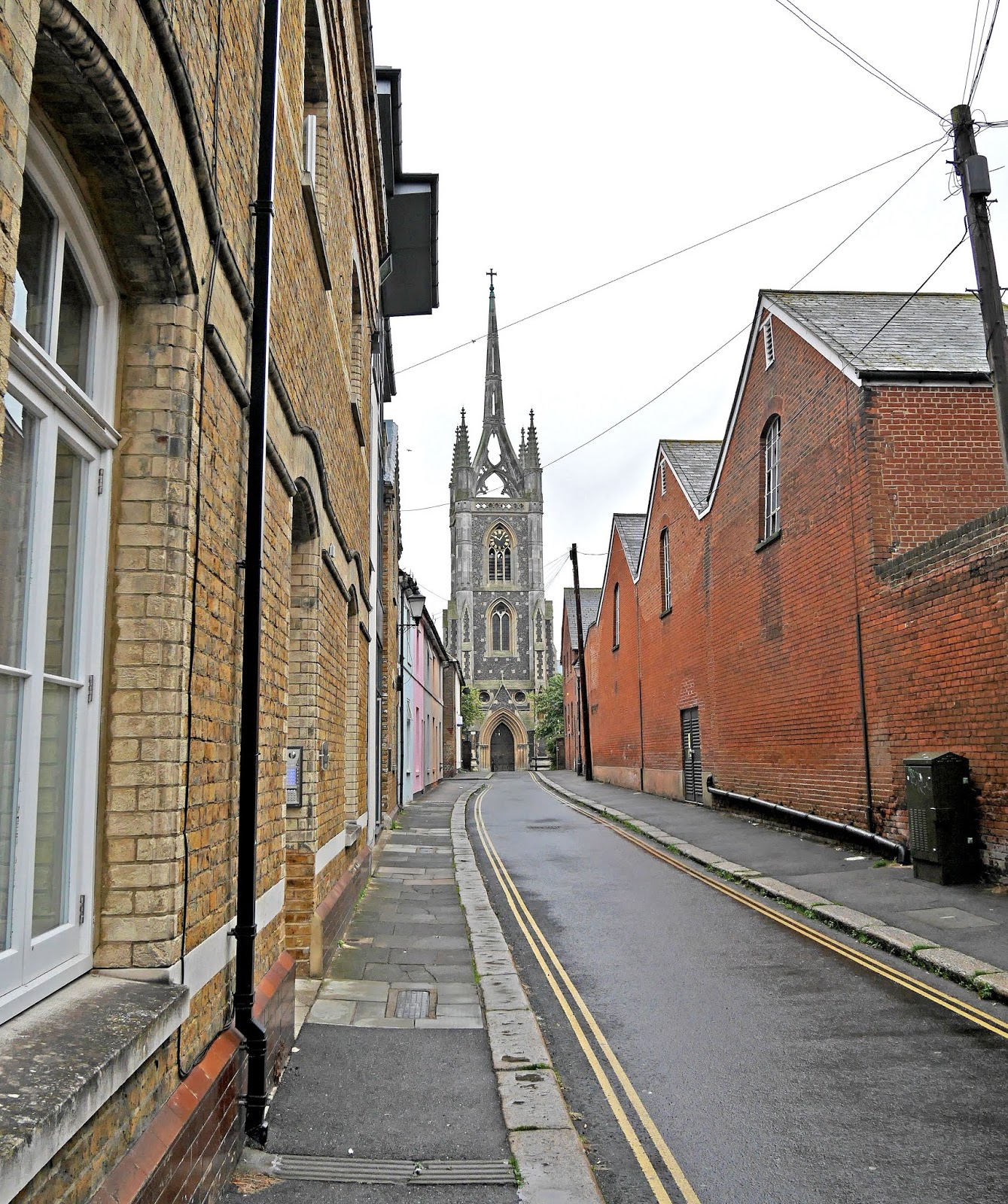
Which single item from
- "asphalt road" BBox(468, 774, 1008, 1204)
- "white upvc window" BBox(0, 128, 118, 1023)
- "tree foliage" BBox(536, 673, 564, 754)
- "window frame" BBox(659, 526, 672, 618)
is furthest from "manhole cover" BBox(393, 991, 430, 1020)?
"tree foliage" BBox(536, 673, 564, 754)

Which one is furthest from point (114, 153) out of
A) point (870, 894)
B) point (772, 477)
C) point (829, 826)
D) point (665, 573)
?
point (665, 573)

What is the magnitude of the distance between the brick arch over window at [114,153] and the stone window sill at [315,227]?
10.1 ft

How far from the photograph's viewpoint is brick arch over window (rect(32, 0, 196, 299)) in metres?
2.35

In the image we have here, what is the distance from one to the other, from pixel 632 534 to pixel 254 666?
31753mm

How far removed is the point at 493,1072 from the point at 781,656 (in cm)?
1209

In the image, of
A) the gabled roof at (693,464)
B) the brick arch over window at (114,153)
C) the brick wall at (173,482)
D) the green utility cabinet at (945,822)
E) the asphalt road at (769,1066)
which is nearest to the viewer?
the brick arch over window at (114,153)

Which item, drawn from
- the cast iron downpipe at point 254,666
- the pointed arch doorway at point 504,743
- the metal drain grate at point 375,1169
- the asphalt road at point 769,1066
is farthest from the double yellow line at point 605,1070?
the pointed arch doorway at point 504,743

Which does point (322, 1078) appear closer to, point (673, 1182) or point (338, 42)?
point (673, 1182)

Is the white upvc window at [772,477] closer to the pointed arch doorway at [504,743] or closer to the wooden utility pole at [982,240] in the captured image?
the wooden utility pole at [982,240]

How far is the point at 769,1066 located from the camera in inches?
211

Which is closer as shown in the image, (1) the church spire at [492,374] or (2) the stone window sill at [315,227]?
(2) the stone window sill at [315,227]

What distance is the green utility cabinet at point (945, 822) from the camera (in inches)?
394

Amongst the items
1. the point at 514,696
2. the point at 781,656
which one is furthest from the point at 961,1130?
the point at 514,696

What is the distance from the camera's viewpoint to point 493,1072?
5.21 metres
